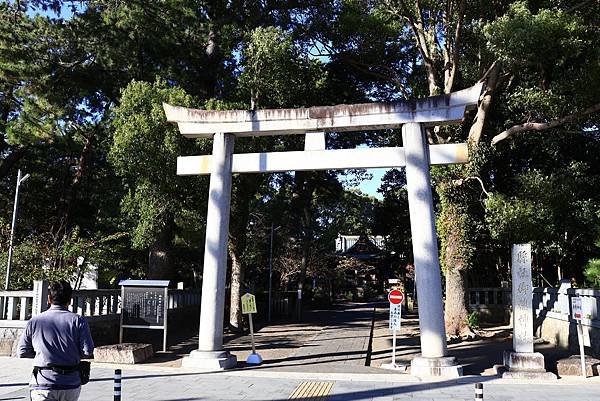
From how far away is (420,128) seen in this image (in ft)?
38.2

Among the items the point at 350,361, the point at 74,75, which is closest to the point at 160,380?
the point at 350,361

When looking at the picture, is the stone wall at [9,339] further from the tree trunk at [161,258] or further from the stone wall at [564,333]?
the stone wall at [564,333]

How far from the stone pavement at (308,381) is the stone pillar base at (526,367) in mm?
320

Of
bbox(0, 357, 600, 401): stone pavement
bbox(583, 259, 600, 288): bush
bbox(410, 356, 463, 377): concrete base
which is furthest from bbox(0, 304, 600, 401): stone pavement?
bbox(583, 259, 600, 288): bush

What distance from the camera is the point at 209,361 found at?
37.3ft

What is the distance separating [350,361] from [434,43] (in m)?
11.2

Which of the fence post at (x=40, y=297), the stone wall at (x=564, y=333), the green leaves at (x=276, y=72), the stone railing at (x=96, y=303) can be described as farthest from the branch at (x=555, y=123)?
the fence post at (x=40, y=297)

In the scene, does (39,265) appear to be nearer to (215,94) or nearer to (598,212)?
(215,94)

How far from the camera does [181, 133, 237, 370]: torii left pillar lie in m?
11.6

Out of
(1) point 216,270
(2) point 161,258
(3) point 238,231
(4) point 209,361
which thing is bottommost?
(4) point 209,361

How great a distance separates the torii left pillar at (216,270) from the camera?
1155cm

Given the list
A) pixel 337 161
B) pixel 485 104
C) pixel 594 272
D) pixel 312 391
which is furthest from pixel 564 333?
pixel 312 391

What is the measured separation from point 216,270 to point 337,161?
11.9 feet

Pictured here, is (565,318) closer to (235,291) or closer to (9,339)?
(235,291)
